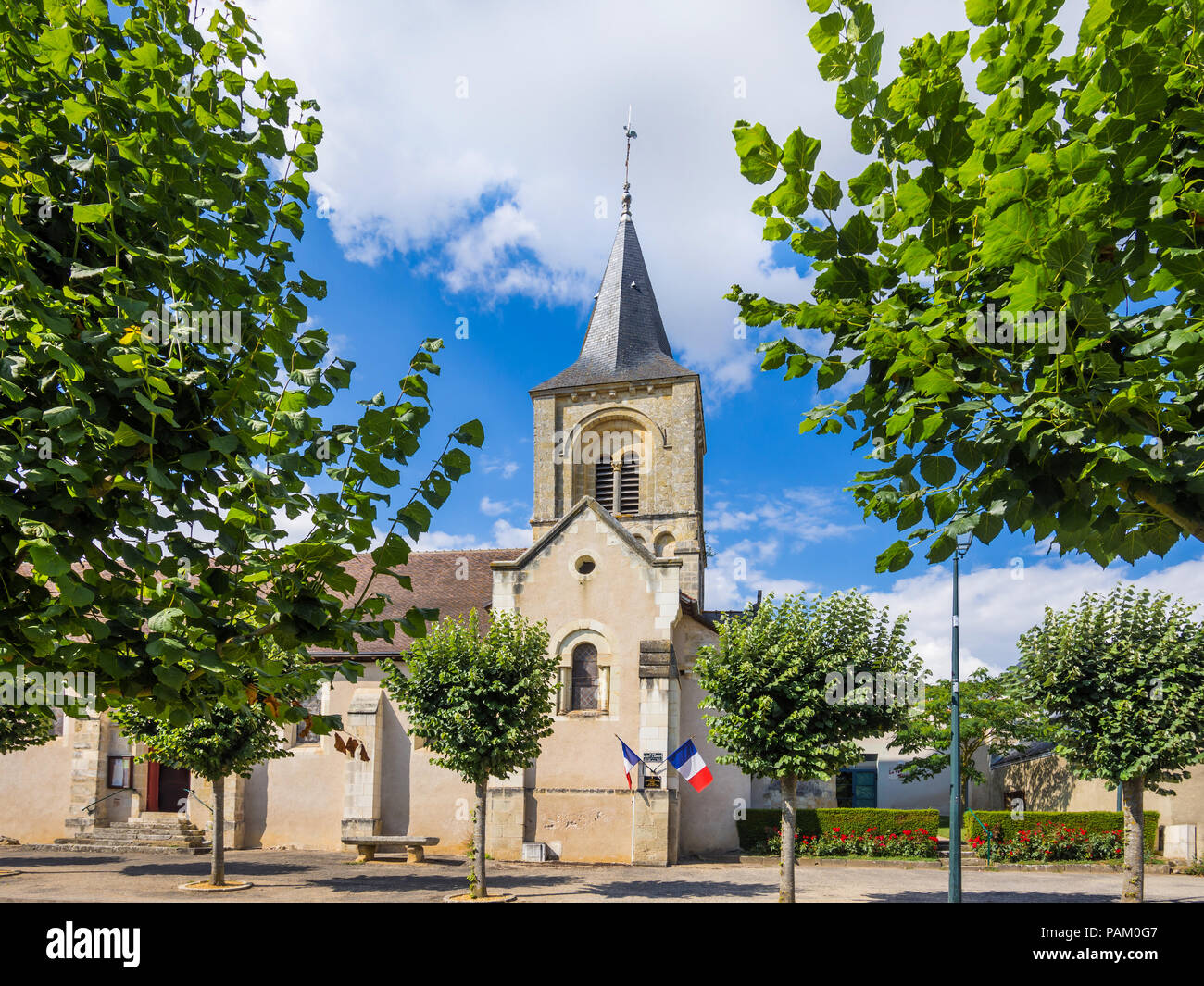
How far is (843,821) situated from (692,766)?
7347 mm

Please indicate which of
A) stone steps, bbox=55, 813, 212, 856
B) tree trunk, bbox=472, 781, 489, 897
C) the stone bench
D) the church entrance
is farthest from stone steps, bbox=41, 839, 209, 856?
tree trunk, bbox=472, 781, 489, 897

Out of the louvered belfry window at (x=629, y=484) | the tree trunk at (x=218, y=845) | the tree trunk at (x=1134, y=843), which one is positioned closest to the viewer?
the tree trunk at (x=1134, y=843)

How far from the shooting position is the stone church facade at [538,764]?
79.8 feet

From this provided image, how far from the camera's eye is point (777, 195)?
12.0ft

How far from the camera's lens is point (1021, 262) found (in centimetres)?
322

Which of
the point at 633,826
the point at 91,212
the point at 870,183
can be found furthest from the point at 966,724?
the point at 91,212

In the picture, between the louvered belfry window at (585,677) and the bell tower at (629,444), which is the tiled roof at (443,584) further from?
the louvered belfry window at (585,677)

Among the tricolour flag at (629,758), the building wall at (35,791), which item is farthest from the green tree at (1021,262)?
the building wall at (35,791)

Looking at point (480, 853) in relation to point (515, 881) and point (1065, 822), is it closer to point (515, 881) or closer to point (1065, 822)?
point (515, 881)

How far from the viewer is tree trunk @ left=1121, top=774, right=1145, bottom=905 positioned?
16.9 meters

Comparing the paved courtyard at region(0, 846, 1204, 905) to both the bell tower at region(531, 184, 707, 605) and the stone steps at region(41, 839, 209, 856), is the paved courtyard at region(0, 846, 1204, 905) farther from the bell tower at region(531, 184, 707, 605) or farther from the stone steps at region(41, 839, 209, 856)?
the bell tower at region(531, 184, 707, 605)

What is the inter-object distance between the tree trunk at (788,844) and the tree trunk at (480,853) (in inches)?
224
